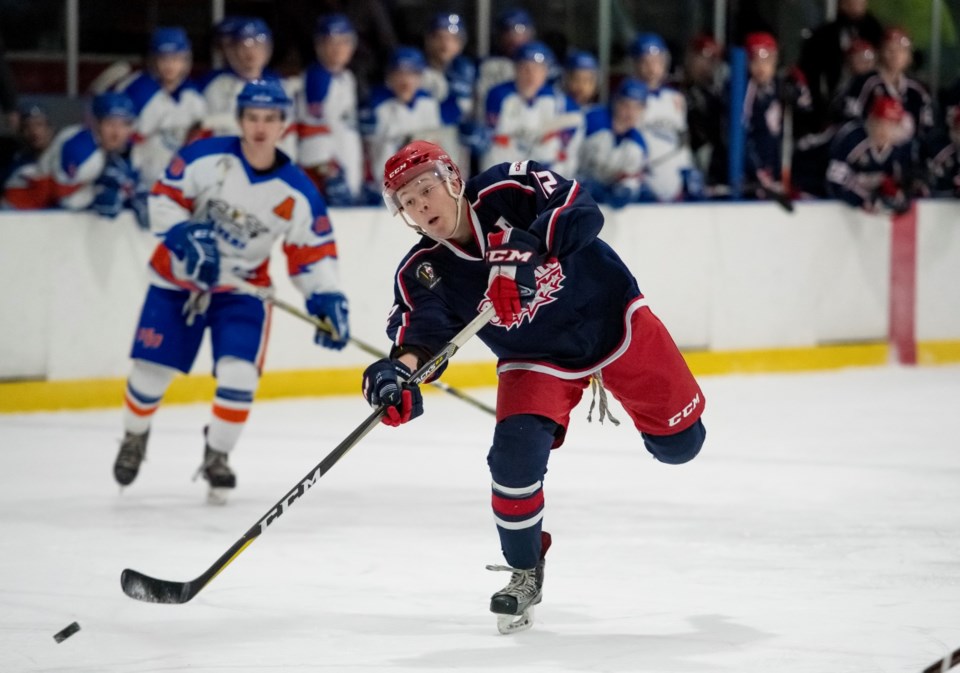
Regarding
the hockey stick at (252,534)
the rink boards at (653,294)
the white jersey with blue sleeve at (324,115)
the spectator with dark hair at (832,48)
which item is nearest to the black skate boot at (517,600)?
the hockey stick at (252,534)

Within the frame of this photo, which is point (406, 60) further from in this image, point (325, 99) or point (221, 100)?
point (221, 100)

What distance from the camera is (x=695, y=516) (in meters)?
4.61

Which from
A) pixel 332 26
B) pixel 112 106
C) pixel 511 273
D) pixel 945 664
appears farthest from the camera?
pixel 332 26

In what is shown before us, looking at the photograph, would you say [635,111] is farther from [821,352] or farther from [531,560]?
[531,560]

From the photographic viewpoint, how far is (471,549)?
4.18 m

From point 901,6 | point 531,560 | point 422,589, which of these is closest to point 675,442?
point 531,560

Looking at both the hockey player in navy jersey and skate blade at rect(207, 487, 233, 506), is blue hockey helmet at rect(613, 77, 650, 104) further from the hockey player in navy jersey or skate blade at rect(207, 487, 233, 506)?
the hockey player in navy jersey

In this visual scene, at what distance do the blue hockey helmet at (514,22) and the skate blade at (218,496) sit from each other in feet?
11.8

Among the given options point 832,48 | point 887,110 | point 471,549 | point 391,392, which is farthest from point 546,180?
point 832,48

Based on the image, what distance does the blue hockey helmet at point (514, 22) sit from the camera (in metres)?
7.71

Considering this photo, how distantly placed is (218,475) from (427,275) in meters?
1.64

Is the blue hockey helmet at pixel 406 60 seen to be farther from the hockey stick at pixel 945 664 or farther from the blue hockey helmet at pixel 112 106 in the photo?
the hockey stick at pixel 945 664

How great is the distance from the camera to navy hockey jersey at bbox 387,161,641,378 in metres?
3.32

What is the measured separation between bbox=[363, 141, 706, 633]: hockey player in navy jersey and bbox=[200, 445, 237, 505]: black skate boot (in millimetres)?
1492
